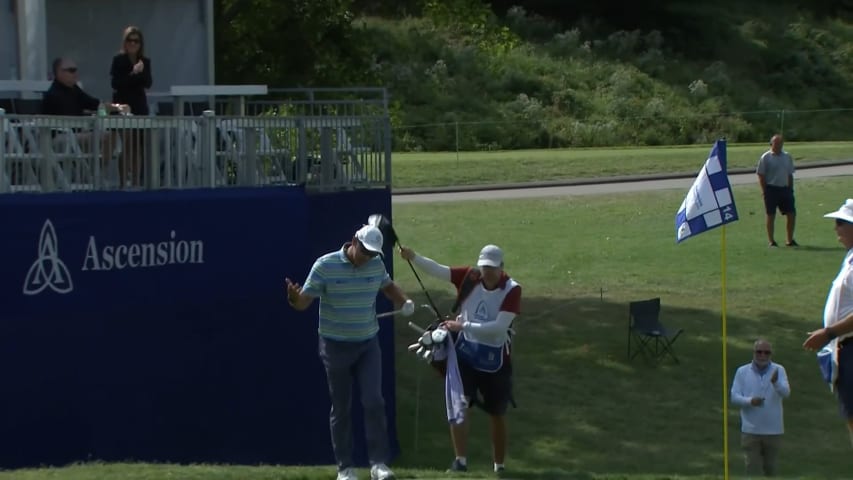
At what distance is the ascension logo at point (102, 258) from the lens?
12.2 m

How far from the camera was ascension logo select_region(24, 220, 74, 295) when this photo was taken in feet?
39.9

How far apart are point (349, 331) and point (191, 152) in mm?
3905

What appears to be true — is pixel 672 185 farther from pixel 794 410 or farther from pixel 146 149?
pixel 146 149

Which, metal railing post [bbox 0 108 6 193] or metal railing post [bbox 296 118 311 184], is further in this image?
metal railing post [bbox 296 118 311 184]

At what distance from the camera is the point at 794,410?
57.8ft

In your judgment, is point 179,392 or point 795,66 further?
point 795,66

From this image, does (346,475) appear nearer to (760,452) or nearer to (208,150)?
(208,150)

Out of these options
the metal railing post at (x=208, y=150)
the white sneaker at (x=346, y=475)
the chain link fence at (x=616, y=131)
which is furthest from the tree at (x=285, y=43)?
the chain link fence at (x=616, y=131)

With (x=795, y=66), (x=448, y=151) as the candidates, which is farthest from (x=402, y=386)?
(x=795, y=66)

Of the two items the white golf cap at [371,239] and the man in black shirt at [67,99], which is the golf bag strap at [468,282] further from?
the man in black shirt at [67,99]

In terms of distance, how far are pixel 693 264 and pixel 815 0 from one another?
45713mm

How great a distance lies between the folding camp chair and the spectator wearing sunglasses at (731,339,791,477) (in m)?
5.44

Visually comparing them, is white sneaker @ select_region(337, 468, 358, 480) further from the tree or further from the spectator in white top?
the spectator in white top

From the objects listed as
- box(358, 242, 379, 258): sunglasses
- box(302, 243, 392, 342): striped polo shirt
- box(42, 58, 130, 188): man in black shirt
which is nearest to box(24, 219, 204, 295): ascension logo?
box(42, 58, 130, 188): man in black shirt
